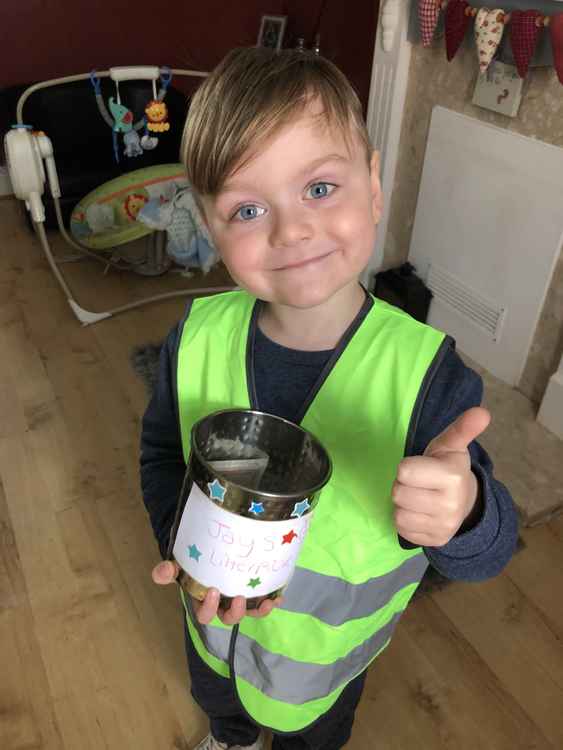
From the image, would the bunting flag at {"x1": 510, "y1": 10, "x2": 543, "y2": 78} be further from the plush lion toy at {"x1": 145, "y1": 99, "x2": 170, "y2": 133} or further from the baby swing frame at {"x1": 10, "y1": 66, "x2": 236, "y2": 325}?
the plush lion toy at {"x1": 145, "y1": 99, "x2": 170, "y2": 133}

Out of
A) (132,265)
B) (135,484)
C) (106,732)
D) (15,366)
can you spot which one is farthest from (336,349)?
(132,265)

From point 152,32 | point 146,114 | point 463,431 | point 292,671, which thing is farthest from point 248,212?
point 152,32

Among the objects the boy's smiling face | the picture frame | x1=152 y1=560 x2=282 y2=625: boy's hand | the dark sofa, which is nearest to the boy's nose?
the boy's smiling face

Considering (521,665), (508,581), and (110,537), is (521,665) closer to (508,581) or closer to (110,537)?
(508,581)

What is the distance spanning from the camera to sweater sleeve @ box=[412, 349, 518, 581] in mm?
593

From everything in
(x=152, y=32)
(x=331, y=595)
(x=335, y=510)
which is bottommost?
(x=331, y=595)

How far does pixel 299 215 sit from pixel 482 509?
14.0 inches

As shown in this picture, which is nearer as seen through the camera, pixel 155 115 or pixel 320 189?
pixel 320 189

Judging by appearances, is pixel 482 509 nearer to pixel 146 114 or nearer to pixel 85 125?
pixel 146 114

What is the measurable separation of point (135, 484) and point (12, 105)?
2361 mm

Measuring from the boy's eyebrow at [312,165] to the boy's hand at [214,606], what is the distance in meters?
0.40

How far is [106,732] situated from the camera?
1.12 metres

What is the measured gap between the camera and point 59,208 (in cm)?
240

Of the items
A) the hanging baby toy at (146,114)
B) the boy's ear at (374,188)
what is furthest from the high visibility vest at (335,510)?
the hanging baby toy at (146,114)
